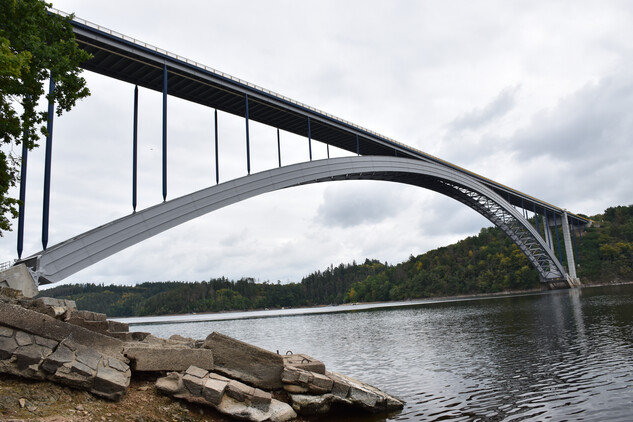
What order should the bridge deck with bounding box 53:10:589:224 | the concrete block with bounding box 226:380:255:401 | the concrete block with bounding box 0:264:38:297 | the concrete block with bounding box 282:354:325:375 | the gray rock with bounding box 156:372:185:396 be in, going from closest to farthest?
the gray rock with bounding box 156:372:185:396 → the concrete block with bounding box 226:380:255:401 → the concrete block with bounding box 282:354:325:375 → the concrete block with bounding box 0:264:38:297 → the bridge deck with bounding box 53:10:589:224

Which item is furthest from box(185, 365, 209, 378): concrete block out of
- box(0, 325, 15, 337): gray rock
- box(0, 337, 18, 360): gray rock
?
box(0, 325, 15, 337): gray rock

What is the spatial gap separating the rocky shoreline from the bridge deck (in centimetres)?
1491

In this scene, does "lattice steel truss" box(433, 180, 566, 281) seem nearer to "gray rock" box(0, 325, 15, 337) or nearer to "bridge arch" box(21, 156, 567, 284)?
"bridge arch" box(21, 156, 567, 284)

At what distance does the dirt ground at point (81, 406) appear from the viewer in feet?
19.8

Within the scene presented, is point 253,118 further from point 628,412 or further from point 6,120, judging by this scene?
point 628,412

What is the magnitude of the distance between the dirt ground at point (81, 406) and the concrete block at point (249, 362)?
1358mm

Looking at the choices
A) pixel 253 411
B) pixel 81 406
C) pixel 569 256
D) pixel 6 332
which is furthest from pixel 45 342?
pixel 569 256

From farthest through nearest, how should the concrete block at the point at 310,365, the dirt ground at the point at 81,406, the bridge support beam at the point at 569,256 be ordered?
the bridge support beam at the point at 569,256
the concrete block at the point at 310,365
the dirt ground at the point at 81,406

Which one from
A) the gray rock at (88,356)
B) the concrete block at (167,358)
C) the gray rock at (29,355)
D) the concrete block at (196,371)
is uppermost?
the gray rock at (29,355)

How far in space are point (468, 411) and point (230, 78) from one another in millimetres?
22322

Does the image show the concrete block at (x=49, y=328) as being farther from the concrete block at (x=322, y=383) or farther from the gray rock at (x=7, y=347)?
the concrete block at (x=322, y=383)

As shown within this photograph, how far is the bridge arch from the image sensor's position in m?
18.0

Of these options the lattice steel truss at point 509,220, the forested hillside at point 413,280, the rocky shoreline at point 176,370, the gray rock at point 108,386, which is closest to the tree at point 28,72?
the rocky shoreline at point 176,370

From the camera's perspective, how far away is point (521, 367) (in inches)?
468
